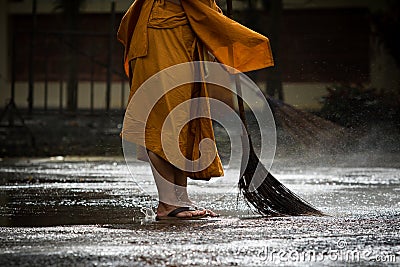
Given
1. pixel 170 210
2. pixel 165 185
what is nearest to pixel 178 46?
pixel 165 185

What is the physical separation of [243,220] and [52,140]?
35.9 feet

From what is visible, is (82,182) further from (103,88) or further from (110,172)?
(103,88)

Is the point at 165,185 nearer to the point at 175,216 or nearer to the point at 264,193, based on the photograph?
the point at 175,216

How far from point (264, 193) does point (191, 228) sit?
1057 mm

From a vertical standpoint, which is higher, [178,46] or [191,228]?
[178,46]

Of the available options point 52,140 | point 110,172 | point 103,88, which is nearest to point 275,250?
point 110,172

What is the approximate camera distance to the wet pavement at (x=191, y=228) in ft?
15.5

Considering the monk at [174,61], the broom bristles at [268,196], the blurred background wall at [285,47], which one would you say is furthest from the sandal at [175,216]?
the blurred background wall at [285,47]

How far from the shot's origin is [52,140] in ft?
55.6

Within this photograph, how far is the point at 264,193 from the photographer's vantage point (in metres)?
6.78

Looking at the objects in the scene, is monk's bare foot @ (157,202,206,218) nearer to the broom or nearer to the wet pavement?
the wet pavement

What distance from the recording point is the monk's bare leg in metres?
6.48

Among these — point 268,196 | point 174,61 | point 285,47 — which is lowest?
point 285,47

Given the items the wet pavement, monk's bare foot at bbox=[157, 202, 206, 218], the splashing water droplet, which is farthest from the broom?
the splashing water droplet
